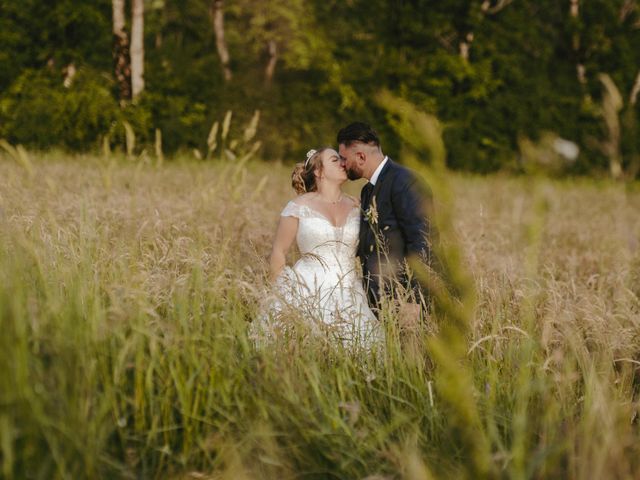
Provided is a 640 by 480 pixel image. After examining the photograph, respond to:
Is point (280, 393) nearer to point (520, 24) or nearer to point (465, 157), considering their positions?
point (465, 157)

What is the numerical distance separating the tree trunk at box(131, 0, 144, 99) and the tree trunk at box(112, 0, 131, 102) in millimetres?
Answer: 241

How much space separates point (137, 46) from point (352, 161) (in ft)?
44.8

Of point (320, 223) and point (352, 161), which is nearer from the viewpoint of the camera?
point (352, 161)

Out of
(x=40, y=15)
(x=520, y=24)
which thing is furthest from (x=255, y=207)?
(x=520, y=24)

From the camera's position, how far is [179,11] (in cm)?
3091

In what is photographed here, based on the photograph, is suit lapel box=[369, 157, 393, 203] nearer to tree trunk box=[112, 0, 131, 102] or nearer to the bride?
the bride

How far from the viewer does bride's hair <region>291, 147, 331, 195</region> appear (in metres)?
6.06

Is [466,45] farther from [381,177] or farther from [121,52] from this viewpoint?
[381,177]

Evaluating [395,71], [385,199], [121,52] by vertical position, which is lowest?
[385,199]

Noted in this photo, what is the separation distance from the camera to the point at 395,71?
2278cm

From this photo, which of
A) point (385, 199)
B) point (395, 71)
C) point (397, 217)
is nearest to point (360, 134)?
point (385, 199)

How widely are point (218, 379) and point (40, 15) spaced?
20845mm

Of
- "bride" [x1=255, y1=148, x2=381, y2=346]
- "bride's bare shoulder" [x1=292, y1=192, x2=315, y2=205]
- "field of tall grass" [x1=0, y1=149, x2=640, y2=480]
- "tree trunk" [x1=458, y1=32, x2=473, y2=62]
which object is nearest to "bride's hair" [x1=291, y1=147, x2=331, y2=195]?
"bride" [x1=255, y1=148, x2=381, y2=346]

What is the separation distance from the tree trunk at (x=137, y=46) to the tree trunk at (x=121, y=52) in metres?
0.24
